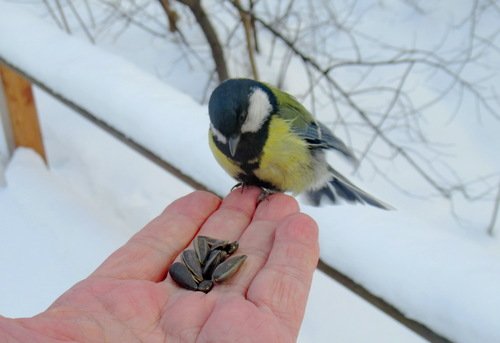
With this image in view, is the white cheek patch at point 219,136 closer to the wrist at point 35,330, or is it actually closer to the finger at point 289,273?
the finger at point 289,273

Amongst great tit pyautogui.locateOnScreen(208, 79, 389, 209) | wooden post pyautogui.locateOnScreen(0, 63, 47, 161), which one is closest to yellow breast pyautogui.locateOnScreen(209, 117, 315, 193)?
great tit pyautogui.locateOnScreen(208, 79, 389, 209)

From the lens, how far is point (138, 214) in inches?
89.1

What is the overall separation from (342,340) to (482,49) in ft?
6.83

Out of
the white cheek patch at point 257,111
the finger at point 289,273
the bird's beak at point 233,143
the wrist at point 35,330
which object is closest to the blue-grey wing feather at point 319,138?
the white cheek patch at point 257,111

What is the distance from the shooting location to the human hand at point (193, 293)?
3.21ft

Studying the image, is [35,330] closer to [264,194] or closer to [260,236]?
[260,236]

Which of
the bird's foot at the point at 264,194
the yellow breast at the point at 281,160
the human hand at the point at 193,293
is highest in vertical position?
the yellow breast at the point at 281,160

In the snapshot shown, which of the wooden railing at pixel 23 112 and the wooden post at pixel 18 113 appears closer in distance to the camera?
the wooden railing at pixel 23 112

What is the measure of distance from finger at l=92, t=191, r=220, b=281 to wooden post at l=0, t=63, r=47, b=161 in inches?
48.7

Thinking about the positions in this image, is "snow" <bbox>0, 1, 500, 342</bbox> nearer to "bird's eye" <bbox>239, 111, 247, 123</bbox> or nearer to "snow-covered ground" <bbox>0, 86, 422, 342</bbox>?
"snow-covered ground" <bbox>0, 86, 422, 342</bbox>

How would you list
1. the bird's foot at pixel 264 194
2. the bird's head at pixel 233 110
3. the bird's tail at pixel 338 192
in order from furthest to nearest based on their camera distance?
1. the bird's tail at pixel 338 192
2. the bird's foot at pixel 264 194
3. the bird's head at pixel 233 110

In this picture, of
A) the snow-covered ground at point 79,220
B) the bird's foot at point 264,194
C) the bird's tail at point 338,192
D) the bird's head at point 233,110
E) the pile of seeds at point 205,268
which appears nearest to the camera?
the pile of seeds at point 205,268

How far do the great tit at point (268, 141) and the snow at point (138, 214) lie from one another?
0.11 m

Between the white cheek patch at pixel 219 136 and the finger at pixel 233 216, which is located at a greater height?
the white cheek patch at pixel 219 136
